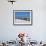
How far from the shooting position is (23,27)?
15.5ft

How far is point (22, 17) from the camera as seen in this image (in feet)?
15.5

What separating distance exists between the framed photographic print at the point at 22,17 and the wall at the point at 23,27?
0.38ft

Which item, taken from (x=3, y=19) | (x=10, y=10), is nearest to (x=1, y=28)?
(x=3, y=19)

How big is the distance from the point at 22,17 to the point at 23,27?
1.18 ft

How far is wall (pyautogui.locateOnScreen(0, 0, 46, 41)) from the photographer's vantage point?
470 centimetres

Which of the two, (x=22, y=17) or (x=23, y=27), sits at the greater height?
(x=22, y=17)

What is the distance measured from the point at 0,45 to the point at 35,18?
5.97 feet

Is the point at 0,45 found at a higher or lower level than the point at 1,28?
lower

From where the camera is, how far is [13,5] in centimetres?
473

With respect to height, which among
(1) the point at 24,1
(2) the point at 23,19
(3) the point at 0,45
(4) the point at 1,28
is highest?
(1) the point at 24,1

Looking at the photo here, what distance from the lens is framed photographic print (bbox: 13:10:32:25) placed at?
185 inches

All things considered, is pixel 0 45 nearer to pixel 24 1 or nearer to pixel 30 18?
pixel 30 18

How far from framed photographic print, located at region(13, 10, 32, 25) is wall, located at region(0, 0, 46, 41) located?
0.38ft

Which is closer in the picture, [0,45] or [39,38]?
[0,45]
